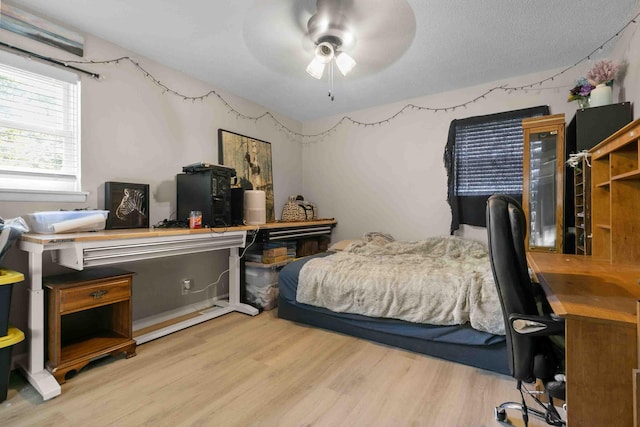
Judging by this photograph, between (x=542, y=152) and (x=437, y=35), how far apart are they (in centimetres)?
135

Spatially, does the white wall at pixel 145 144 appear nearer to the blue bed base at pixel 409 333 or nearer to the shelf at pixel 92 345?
the shelf at pixel 92 345

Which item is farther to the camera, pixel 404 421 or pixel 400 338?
pixel 400 338

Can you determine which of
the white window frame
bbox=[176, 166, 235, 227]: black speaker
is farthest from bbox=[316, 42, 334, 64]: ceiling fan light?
the white window frame

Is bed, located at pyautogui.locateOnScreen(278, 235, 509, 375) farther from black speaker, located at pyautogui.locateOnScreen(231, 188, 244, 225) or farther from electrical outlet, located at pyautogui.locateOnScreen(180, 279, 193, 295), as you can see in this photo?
electrical outlet, located at pyautogui.locateOnScreen(180, 279, 193, 295)

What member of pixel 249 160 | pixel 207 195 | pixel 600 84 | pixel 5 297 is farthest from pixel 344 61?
pixel 5 297

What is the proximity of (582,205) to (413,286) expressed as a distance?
57.6 inches

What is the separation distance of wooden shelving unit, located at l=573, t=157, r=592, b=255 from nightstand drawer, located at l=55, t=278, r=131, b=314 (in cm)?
321

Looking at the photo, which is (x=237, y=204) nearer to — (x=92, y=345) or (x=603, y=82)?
(x=92, y=345)

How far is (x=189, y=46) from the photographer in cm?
236

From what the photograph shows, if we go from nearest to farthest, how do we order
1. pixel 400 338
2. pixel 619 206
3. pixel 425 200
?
pixel 619 206
pixel 400 338
pixel 425 200

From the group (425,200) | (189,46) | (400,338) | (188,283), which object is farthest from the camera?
(425,200)

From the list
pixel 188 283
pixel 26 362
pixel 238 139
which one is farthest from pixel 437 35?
A: pixel 26 362

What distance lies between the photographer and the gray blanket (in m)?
1.84

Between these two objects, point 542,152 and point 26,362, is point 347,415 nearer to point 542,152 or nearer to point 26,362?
point 26,362
